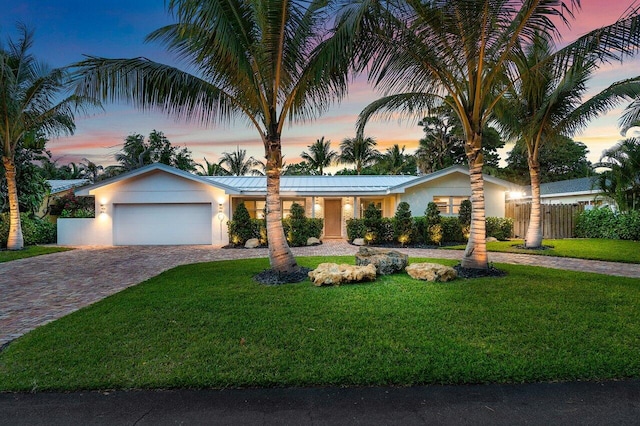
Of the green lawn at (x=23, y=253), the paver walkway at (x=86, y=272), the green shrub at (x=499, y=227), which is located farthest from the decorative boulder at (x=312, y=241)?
the green lawn at (x=23, y=253)

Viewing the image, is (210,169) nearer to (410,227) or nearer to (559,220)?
(410,227)

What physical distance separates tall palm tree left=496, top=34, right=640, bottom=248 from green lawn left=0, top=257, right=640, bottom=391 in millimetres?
5976

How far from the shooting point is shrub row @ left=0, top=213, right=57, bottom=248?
14.2 metres

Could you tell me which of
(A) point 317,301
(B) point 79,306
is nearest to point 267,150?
(A) point 317,301

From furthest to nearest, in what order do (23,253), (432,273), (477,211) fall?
1. (23,253)
2. (477,211)
3. (432,273)

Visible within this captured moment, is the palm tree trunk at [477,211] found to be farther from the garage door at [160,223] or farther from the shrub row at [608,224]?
the garage door at [160,223]

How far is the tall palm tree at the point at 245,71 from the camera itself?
602 cm

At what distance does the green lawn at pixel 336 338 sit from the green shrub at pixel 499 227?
29.8ft

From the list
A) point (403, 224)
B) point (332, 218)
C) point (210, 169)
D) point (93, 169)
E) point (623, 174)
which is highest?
point (210, 169)

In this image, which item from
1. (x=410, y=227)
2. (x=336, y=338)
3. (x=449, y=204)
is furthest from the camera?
(x=449, y=204)

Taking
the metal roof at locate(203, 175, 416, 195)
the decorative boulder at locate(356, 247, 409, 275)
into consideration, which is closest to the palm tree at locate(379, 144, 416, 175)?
the metal roof at locate(203, 175, 416, 195)

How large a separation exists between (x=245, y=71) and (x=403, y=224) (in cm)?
962

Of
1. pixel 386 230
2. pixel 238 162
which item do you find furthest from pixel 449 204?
pixel 238 162

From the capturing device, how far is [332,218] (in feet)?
61.4
